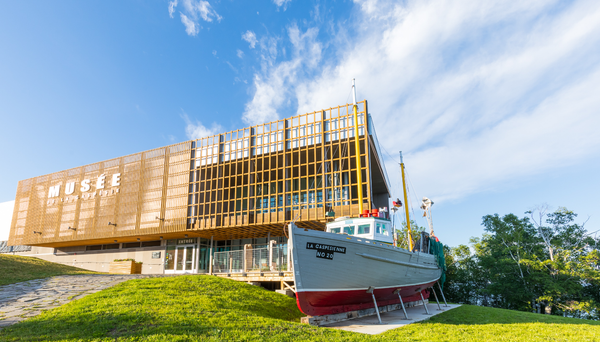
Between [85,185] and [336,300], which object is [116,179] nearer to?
[85,185]

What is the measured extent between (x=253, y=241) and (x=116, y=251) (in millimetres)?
15765

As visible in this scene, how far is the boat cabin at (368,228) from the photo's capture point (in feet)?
48.3

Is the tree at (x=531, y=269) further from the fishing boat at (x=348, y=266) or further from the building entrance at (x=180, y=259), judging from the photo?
the building entrance at (x=180, y=259)

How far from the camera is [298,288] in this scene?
11188 mm

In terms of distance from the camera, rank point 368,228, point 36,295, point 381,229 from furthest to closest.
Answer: point 381,229 → point 368,228 → point 36,295

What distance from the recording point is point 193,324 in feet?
25.5

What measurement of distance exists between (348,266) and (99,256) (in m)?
32.7

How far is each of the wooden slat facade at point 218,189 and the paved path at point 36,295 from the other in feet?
36.9

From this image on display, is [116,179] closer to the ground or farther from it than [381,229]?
farther from it

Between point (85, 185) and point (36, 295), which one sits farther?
point (85, 185)

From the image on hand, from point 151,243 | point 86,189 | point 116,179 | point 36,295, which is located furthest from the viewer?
point 86,189

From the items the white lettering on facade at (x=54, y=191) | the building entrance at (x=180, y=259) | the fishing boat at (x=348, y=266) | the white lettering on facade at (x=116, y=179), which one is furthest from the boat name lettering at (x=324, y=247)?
the white lettering on facade at (x=54, y=191)

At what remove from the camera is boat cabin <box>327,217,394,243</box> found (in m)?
14.7

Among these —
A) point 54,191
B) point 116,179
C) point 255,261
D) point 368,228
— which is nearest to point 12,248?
point 54,191
